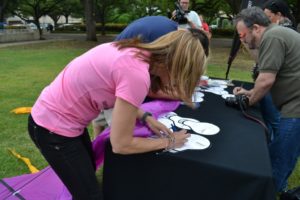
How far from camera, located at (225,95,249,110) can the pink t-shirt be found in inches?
49.8

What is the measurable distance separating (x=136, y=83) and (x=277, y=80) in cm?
160

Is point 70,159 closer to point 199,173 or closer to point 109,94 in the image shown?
point 109,94

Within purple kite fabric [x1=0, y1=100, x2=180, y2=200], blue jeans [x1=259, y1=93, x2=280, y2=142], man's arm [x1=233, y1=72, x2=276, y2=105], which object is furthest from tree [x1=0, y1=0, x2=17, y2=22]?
man's arm [x1=233, y1=72, x2=276, y2=105]

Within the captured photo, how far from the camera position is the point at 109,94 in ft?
5.08

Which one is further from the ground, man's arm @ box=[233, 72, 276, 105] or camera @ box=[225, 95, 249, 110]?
man's arm @ box=[233, 72, 276, 105]

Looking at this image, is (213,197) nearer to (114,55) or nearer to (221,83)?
(114,55)

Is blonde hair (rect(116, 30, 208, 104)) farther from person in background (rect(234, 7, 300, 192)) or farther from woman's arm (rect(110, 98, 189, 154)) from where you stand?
person in background (rect(234, 7, 300, 192))

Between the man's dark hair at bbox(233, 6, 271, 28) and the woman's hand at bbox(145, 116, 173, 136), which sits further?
the man's dark hair at bbox(233, 6, 271, 28)

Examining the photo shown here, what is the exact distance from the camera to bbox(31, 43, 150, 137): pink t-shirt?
1.42 m

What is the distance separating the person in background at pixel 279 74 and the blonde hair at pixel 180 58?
3.82ft

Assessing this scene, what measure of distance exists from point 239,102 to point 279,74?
362mm

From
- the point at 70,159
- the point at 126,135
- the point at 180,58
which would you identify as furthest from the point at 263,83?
the point at 70,159

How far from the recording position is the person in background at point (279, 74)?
2490 millimetres

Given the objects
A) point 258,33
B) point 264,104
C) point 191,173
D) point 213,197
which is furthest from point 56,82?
point 264,104
